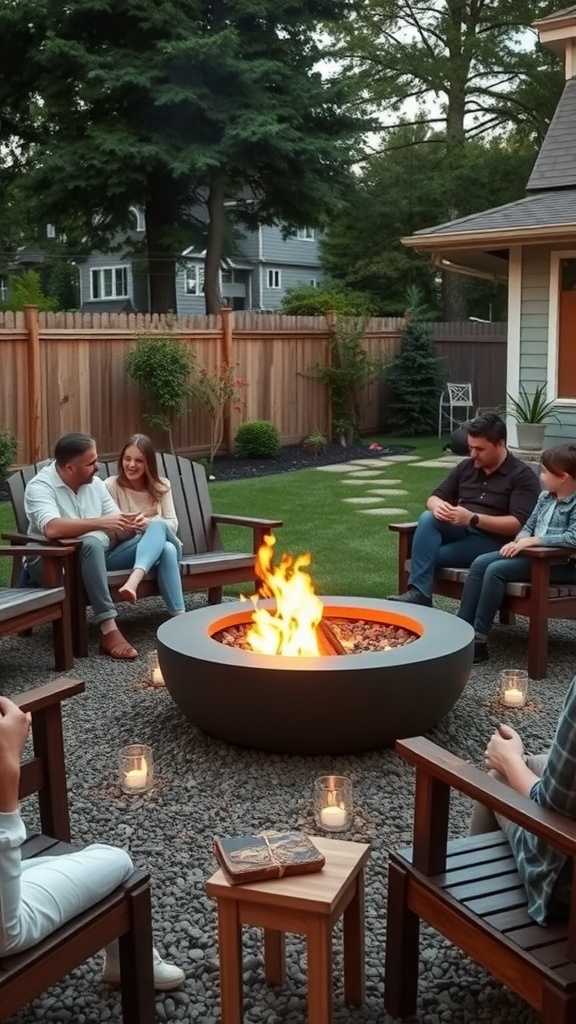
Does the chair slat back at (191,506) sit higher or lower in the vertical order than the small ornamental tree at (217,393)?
lower

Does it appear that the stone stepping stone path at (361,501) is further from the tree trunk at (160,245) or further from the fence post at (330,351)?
the tree trunk at (160,245)

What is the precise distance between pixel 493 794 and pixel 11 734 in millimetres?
931

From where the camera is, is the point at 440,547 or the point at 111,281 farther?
the point at 111,281

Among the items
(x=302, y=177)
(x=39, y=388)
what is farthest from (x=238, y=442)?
(x=302, y=177)

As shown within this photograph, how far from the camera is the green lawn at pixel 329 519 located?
21.6 feet

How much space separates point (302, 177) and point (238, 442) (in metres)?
6.55

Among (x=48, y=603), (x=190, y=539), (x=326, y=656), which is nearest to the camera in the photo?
(x=326, y=656)

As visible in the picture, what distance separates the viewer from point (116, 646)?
16.7ft

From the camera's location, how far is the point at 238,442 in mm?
13172

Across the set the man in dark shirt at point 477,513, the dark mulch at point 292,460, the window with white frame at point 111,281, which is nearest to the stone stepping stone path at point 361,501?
the dark mulch at point 292,460

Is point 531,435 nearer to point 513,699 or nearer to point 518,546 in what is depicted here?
point 518,546

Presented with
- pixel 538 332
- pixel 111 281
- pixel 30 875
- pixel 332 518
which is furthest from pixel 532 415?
pixel 111 281

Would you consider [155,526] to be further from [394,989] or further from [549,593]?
[394,989]

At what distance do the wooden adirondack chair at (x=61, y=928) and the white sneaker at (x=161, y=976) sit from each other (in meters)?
0.14
